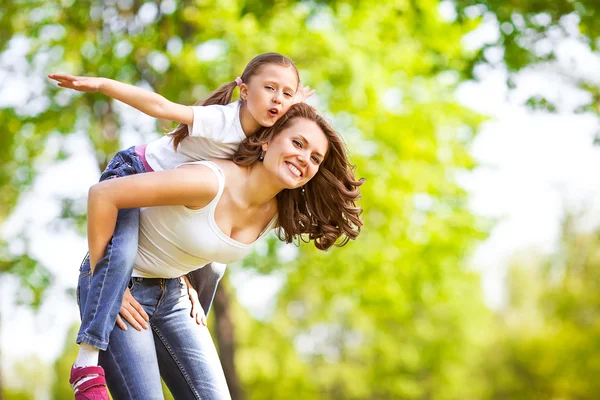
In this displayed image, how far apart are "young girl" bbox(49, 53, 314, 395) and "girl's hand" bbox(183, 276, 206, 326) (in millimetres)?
32

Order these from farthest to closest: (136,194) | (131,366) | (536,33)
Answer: (536,33) → (131,366) → (136,194)

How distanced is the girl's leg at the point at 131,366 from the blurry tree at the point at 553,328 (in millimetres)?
22854

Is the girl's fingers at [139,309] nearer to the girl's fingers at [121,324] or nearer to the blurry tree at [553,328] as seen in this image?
the girl's fingers at [121,324]

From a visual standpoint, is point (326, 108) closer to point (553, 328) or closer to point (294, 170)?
point (294, 170)

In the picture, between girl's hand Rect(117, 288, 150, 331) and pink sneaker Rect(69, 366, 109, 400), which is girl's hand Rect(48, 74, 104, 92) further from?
pink sneaker Rect(69, 366, 109, 400)

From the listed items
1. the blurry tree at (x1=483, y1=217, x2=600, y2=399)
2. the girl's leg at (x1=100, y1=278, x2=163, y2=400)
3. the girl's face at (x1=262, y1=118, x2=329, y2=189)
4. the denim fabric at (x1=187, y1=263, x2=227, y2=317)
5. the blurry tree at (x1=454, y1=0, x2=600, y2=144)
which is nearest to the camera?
the girl's leg at (x1=100, y1=278, x2=163, y2=400)

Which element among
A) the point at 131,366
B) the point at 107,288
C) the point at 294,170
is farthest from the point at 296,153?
the point at 131,366

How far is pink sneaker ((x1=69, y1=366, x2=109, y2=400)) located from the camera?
318 centimetres

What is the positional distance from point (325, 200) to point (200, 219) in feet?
2.46

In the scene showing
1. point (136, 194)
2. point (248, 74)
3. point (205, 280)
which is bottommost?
point (205, 280)

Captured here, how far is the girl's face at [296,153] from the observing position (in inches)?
138

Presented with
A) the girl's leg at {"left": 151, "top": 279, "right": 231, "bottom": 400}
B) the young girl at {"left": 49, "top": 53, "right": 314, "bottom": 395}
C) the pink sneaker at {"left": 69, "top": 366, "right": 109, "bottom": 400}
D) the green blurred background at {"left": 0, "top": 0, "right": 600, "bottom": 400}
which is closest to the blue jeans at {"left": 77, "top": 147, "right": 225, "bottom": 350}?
the young girl at {"left": 49, "top": 53, "right": 314, "bottom": 395}

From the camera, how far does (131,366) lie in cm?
328

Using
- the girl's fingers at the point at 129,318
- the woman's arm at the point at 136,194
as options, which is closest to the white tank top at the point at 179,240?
the woman's arm at the point at 136,194
